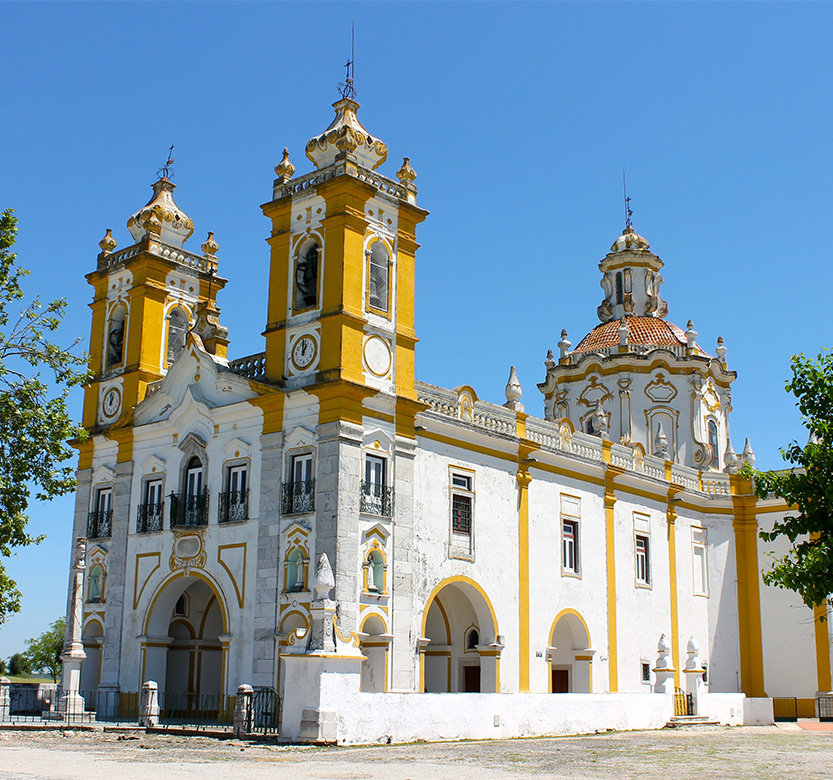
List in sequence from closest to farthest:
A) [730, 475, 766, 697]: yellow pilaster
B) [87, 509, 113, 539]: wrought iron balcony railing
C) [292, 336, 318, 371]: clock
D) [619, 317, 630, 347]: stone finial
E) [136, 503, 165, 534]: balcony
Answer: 1. [292, 336, 318, 371]: clock
2. [136, 503, 165, 534]: balcony
3. [87, 509, 113, 539]: wrought iron balcony railing
4. [730, 475, 766, 697]: yellow pilaster
5. [619, 317, 630, 347]: stone finial

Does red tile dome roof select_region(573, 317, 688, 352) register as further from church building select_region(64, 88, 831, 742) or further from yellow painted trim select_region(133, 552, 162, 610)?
yellow painted trim select_region(133, 552, 162, 610)

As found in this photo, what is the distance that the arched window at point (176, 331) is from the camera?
105ft

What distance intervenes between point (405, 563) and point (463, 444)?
13.3ft

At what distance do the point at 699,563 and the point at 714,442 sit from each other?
23.0 ft

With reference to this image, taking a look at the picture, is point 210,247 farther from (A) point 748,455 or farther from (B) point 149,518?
(A) point 748,455

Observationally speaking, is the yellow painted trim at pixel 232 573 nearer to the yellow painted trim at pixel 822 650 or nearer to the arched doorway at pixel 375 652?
the arched doorway at pixel 375 652

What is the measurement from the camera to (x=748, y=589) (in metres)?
37.9

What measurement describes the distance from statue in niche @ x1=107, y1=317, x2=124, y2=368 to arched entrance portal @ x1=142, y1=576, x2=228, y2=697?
24.0 ft

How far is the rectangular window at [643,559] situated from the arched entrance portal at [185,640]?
13.4 m

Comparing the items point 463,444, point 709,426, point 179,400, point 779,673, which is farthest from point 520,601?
point 709,426

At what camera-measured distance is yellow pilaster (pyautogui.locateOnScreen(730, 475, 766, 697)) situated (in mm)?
37125

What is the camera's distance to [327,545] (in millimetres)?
23922

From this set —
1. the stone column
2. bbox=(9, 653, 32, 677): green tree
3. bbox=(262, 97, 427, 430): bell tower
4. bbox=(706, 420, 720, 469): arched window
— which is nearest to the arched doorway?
bbox=(262, 97, 427, 430): bell tower

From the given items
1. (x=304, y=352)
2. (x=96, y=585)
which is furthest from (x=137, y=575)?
(x=304, y=352)
